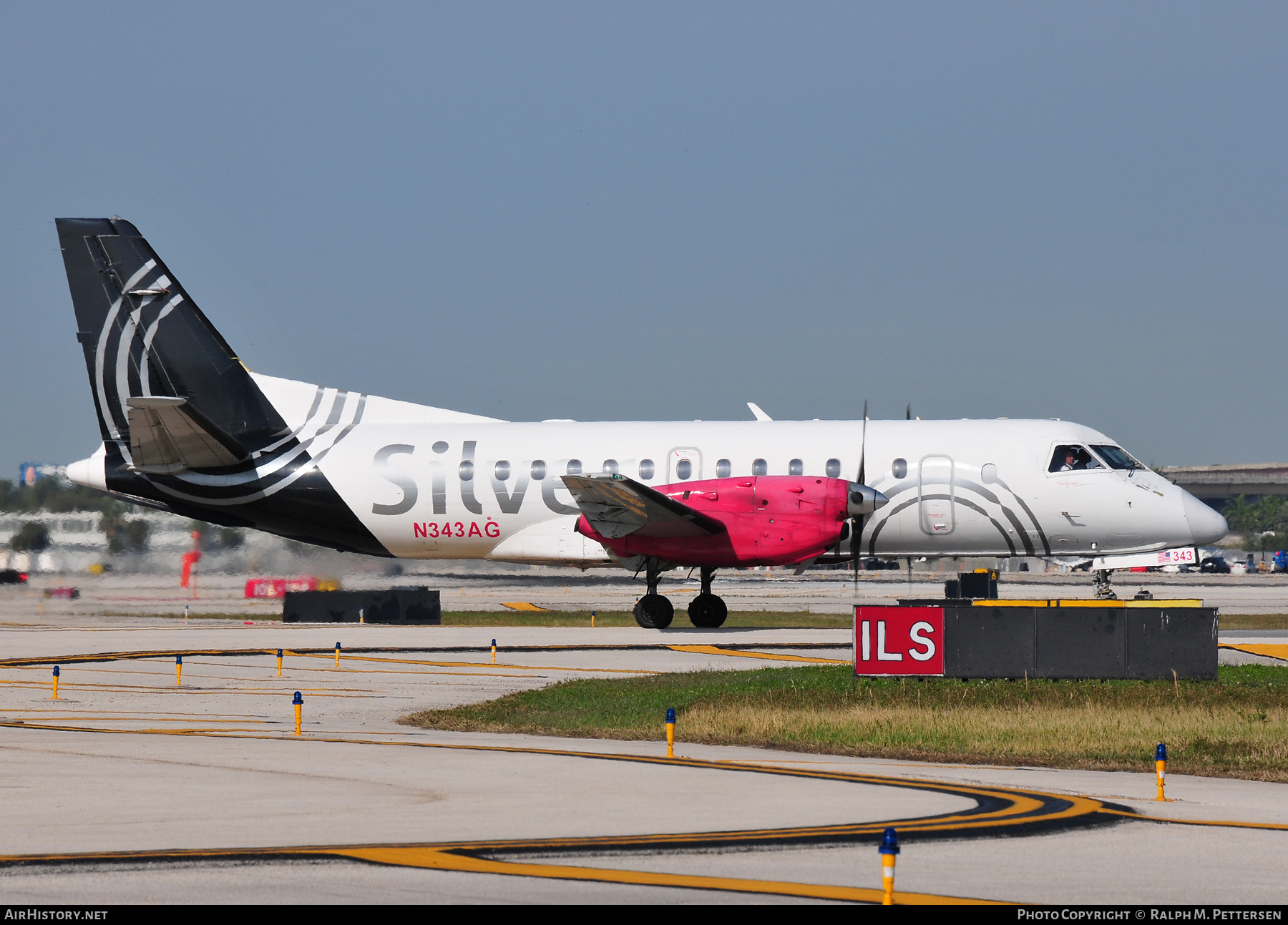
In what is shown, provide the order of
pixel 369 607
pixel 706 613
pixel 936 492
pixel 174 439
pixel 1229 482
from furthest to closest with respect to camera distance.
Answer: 1. pixel 1229 482
2. pixel 369 607
3. pixel 706 613
4. pixel 174 439
5. pixel 936 492

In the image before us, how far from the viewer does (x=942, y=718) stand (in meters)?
18.7

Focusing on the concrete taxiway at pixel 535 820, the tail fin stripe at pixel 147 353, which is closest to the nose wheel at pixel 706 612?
the tail fin stripe at pixel 147 353

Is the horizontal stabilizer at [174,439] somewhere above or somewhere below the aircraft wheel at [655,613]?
above

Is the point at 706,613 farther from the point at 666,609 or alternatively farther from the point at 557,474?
the point at 557,474

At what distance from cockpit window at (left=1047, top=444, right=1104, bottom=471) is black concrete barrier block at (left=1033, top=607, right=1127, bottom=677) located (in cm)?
1032

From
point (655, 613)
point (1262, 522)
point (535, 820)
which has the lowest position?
point (535, 820)

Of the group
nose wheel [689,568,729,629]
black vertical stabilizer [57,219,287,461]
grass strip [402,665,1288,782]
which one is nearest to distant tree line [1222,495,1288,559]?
nose wheel [689,568,729,629]

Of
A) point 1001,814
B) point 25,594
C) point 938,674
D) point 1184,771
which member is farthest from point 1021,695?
point 25,594

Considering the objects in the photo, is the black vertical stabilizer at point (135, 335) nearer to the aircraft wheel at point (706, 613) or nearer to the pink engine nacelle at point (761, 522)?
the pink engine nacelle at point (761, 522)

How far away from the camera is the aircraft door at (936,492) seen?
31500 millimetres

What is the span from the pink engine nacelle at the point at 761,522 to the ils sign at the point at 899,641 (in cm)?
889

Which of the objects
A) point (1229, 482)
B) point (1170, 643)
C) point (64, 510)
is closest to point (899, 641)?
point (1170, 643)

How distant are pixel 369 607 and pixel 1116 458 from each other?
62.5 ft

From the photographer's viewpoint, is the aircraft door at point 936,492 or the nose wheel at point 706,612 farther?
the nose wheel at point 706,612
